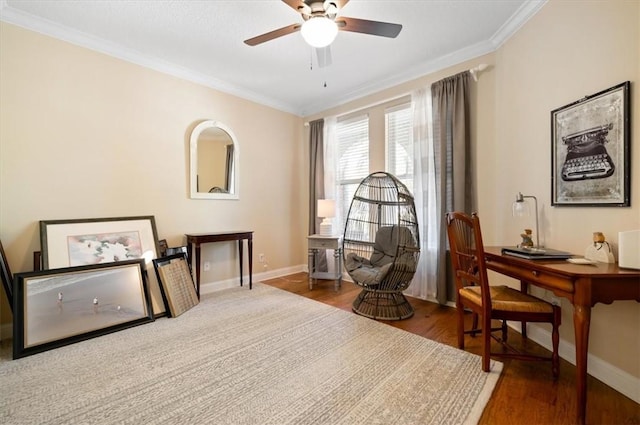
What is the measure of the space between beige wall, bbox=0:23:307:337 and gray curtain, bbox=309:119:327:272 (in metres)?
0.78

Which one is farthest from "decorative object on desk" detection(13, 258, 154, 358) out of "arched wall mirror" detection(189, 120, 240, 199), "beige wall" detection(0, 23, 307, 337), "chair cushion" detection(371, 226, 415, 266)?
"chair cushion" detection(371, 226, 415, 266)

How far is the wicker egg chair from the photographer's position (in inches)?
107

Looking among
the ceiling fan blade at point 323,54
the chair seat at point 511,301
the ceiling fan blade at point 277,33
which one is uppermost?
the ceiling fan blade at point 277,33

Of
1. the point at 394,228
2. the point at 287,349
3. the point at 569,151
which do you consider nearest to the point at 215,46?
the point at 394,228

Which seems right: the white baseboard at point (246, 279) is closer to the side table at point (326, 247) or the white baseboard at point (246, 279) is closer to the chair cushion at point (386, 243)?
the side table at point (326, 247)

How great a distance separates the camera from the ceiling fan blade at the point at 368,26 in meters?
1.88

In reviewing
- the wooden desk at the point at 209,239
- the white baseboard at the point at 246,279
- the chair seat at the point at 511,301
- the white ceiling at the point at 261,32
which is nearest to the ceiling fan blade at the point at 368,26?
the white ceiling at the point at 261,32

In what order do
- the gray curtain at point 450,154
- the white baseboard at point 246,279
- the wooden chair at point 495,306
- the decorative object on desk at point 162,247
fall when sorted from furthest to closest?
1. the white baseboard at point 246,279
2. the decorative object on desk at point 162,247
3. the gray curtain at point 450,154
4. the wooden chair at point 495,306

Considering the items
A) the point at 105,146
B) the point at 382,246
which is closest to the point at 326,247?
the point at 382,246

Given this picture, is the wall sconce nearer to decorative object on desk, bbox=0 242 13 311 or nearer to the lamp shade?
the lamp shade

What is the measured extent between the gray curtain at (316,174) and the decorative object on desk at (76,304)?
7.99ft

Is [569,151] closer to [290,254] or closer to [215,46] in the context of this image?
[215,46]

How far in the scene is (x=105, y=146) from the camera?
110 inches

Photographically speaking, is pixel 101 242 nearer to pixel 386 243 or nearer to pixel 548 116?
pixel 386 243
